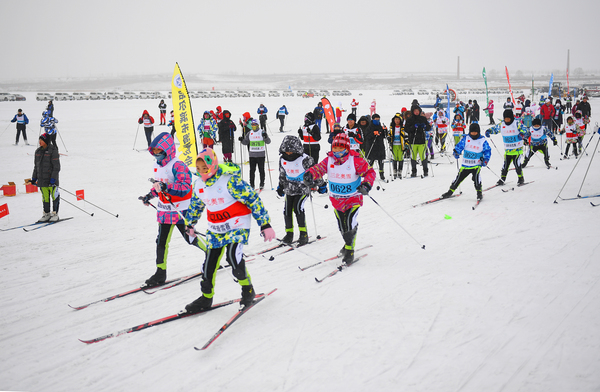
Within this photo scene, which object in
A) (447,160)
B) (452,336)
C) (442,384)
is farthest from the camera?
(447,160)

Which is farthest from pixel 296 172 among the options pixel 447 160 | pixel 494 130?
pixel 447 160

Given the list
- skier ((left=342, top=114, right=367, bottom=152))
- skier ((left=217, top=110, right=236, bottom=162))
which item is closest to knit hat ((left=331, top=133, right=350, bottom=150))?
skier ((left=342, top=114, right=367, bottom=152))

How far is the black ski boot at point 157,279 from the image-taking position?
5.61 metres

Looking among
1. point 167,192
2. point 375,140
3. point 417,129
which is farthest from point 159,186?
point 417,129

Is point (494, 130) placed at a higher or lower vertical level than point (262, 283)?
higher

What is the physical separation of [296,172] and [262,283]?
209 centimetres

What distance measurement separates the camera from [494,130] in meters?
10.8

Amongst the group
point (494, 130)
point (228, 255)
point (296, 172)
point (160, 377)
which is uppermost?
point (494, 130)

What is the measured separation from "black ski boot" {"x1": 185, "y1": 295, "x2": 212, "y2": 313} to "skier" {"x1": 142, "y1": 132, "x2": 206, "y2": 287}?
0.92 meters

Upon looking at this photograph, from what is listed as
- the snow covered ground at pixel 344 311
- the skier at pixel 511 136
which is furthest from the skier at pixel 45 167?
the skier at pixel 511 136

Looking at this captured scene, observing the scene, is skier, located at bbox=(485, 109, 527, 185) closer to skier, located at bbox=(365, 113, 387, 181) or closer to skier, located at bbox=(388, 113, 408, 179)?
skier, located at bbox=(388, 113, 408, 179)

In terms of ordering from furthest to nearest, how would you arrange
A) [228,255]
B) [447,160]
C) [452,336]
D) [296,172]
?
1. [447,160]
2. [296,172]
3. [228,255]
4. [452,336]

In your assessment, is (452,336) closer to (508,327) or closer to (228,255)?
(508,327)

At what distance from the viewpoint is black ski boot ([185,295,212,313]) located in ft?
15.5
